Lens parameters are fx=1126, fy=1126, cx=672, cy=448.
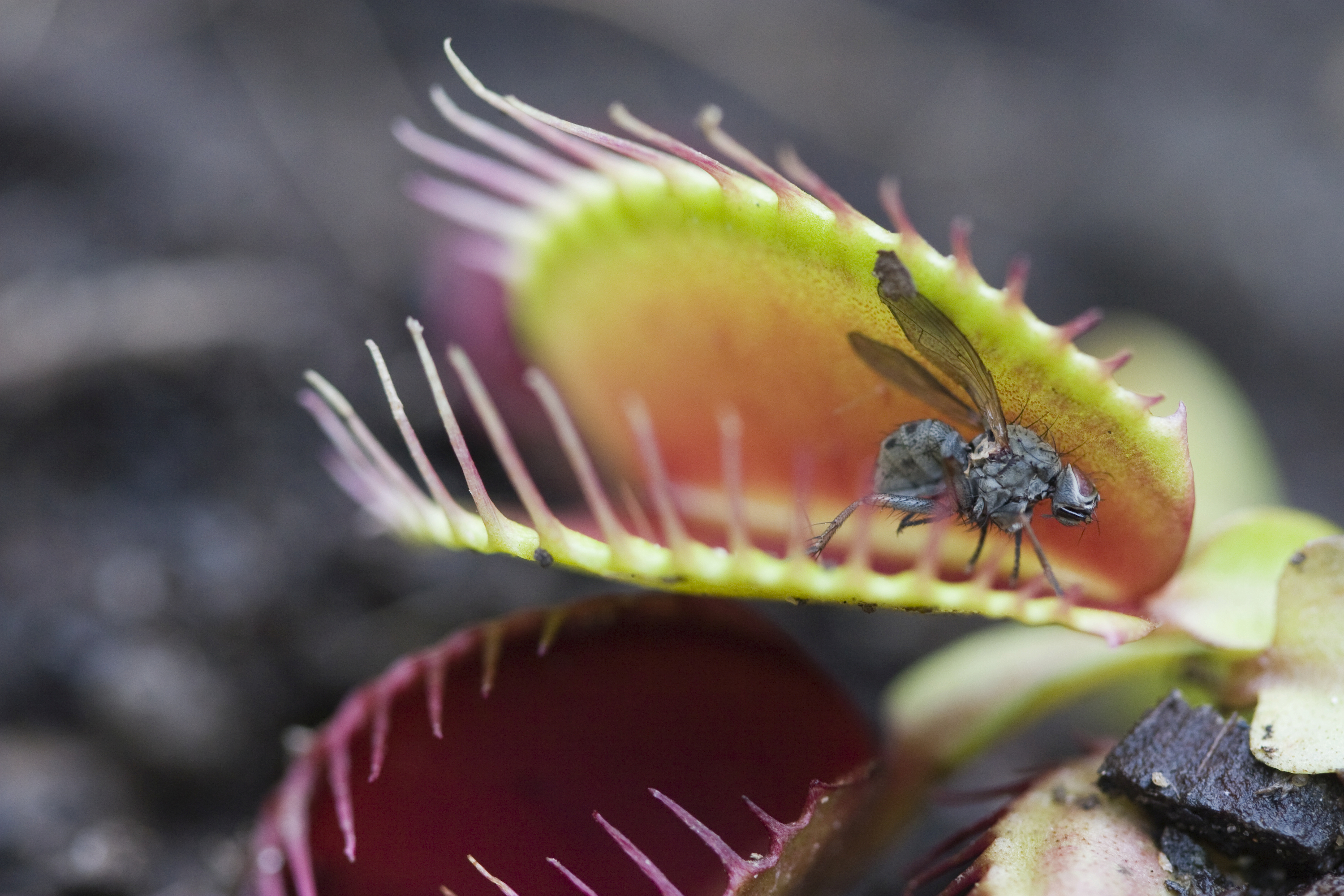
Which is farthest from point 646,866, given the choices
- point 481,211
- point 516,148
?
point 481,211

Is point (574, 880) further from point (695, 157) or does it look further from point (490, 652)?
point (695, 157)

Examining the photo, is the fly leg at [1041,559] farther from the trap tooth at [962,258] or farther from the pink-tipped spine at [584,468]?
the pink-tipped spine at [584,468]

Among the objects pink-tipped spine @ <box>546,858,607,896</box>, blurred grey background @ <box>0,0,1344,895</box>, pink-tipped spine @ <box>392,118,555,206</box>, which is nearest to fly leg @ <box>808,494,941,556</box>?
pink-tipped spine @ <box>546,858,607,896</box>

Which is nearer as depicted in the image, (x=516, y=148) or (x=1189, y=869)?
(x=1189, y=869)

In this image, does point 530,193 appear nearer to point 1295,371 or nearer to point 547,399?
point 547,399

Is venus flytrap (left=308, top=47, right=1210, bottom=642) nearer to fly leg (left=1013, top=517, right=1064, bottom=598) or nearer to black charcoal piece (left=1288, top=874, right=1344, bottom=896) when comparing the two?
fly leg (left=1013, top=517, right=1064, bottom=598)

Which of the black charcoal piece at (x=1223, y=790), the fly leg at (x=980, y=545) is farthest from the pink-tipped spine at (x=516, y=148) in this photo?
the black charcoal piece at (x=1223, y=790)

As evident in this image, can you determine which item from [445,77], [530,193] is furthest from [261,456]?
[445,77]
